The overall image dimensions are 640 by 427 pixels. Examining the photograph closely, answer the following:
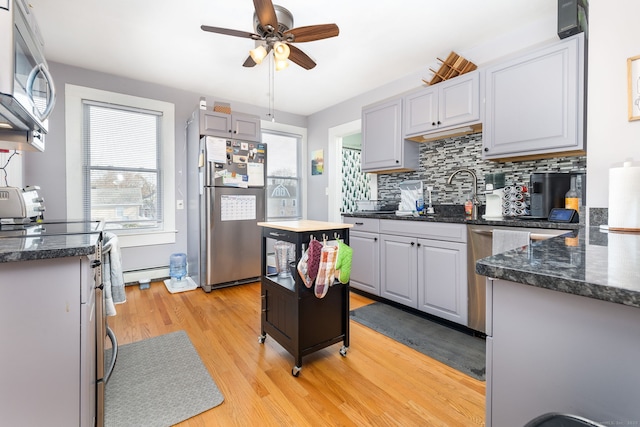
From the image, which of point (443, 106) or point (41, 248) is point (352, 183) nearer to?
point (443, 106)

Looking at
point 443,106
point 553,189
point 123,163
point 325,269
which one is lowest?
point 325,269

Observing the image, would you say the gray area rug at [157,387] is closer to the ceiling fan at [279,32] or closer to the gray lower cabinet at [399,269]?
the gray lower cabinet at [399,269]

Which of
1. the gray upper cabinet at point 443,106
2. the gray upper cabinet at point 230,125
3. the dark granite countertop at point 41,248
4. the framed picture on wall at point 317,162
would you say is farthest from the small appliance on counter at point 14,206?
the framed picture on wall at point 317,162

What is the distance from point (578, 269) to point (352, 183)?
14.9ft

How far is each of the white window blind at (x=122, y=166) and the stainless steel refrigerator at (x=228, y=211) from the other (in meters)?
0.53

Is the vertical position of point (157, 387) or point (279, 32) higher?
point (279, 32)

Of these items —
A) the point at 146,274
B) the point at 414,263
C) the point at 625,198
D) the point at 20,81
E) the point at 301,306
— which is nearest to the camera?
the point at 20,81

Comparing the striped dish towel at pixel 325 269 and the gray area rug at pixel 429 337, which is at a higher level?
the striped dish towel at pixel 325 269

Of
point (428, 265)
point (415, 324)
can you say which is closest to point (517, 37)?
point (428, 265)

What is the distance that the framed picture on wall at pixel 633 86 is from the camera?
1.49 metres

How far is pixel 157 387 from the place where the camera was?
1.66 meters

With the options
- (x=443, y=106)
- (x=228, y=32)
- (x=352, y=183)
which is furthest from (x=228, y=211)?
(x=443, y=106)

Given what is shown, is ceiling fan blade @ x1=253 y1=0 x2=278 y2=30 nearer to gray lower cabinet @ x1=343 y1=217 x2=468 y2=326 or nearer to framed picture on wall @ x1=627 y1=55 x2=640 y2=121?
gray lower cabinet @ x1=343 y1=217 x2=468 y2=326

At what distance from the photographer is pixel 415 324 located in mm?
2480
